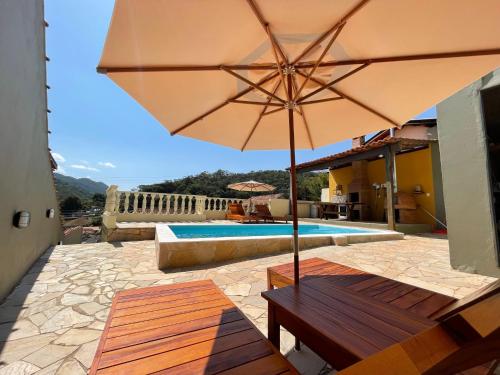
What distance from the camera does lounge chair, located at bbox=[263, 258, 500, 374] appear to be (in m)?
0.51

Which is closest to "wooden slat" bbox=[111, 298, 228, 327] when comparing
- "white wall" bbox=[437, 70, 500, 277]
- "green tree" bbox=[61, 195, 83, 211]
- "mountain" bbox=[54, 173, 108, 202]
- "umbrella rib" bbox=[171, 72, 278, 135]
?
"umbrella rib" bbox=[171, 72, 278, 135]

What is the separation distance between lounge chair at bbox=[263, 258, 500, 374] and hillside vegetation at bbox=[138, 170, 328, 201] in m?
25.7

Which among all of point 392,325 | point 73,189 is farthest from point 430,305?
point 73,189

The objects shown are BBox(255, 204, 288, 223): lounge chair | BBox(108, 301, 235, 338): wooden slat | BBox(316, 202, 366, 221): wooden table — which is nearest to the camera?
BBox(108, 301, 235, 338): wooden slat

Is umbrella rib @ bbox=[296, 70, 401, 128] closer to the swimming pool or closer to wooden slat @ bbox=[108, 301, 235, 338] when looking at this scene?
wooden slat @ bbox=[108, 301, 235, 338]

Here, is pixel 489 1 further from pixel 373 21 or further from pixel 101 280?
pixel 101 280

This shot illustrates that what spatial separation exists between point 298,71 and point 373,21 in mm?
816

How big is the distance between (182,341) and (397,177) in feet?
42.6

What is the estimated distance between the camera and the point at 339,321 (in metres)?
1.24

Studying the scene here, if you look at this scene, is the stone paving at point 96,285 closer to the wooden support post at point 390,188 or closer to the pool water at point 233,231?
the pool water at point 233,231

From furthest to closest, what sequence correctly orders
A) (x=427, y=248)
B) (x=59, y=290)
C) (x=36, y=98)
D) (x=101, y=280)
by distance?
(x=427, y=248) → (x=36, y=98) → (x=101, y=280) → (x=59, y=290)

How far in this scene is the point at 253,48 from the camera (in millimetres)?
2152

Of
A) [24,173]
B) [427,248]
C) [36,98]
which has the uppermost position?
[36,98]

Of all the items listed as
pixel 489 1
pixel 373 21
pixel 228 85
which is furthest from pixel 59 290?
pixel 489 1
